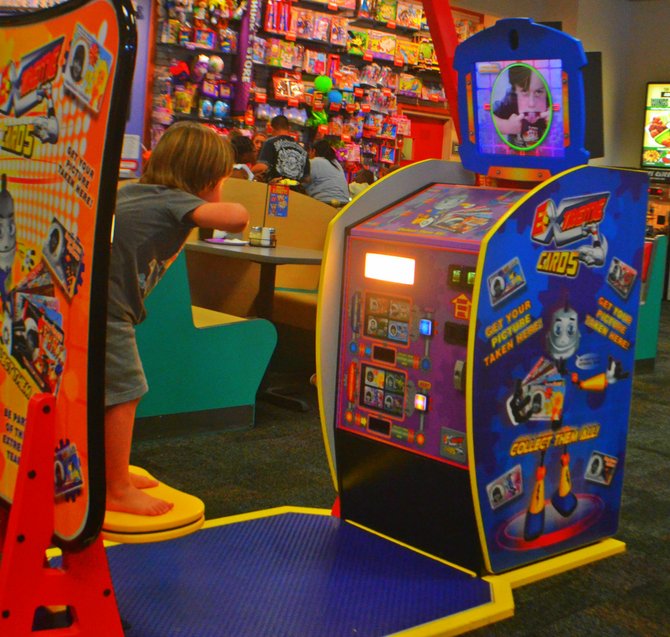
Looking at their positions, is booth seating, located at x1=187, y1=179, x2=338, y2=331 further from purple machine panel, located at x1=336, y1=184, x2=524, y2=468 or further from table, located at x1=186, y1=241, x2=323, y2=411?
purple machine panel, located at x1=336, y1=184, x2=524, y2=468

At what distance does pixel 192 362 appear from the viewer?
3697 millimetres

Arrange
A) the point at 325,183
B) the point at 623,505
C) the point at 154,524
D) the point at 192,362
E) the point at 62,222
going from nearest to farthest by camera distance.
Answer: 1. the point at 62,222
2. the point at 154,524
3. the point at 623,505
4. the point at 192,362
5. the point at 325,183

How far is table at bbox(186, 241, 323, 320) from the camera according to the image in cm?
403

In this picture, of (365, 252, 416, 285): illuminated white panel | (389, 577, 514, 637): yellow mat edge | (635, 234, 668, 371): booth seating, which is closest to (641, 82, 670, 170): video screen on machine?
(635, 234, 668, 371): booth seating

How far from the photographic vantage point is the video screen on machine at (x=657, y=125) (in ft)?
35.2

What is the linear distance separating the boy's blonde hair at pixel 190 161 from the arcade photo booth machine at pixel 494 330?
0.39 metres

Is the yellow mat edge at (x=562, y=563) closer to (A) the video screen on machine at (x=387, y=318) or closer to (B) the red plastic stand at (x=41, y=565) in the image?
(A) the video screen on machine at (x=387, y=318)

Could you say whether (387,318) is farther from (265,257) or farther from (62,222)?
(265,257)

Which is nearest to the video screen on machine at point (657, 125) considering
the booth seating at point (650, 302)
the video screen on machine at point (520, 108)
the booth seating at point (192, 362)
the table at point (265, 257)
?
the booth seating at point (650, 302)

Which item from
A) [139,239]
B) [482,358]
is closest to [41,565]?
[139,239]

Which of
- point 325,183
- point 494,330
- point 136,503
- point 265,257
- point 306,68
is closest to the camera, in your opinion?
point 136,503

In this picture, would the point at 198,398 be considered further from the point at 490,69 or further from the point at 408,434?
the point at 490,69

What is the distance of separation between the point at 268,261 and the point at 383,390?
4.94 ft

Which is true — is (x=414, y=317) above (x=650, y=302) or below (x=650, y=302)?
above
